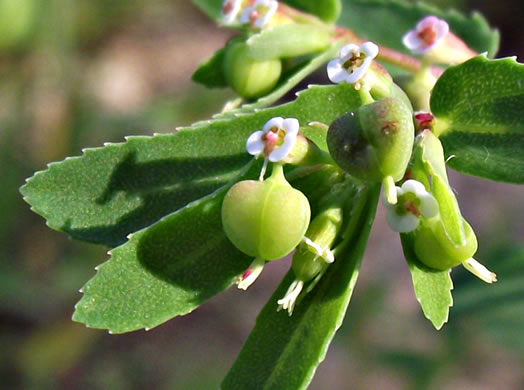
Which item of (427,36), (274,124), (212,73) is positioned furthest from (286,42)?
(274,124)

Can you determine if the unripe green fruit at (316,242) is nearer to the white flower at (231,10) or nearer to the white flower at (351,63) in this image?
the white flower at (351,63)

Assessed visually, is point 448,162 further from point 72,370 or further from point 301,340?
point 72,370

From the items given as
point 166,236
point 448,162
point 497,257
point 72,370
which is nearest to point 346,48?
point 448,162

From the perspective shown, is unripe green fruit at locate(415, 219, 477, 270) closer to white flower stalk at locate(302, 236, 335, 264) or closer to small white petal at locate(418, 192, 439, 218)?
small white petal at locate(418, 192, 439, 218)

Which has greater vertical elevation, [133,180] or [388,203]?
[388,203]

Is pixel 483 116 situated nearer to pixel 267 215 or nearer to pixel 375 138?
pixel 375 138

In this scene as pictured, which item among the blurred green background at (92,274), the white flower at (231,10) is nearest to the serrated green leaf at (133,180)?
the white flower at (231,10)
